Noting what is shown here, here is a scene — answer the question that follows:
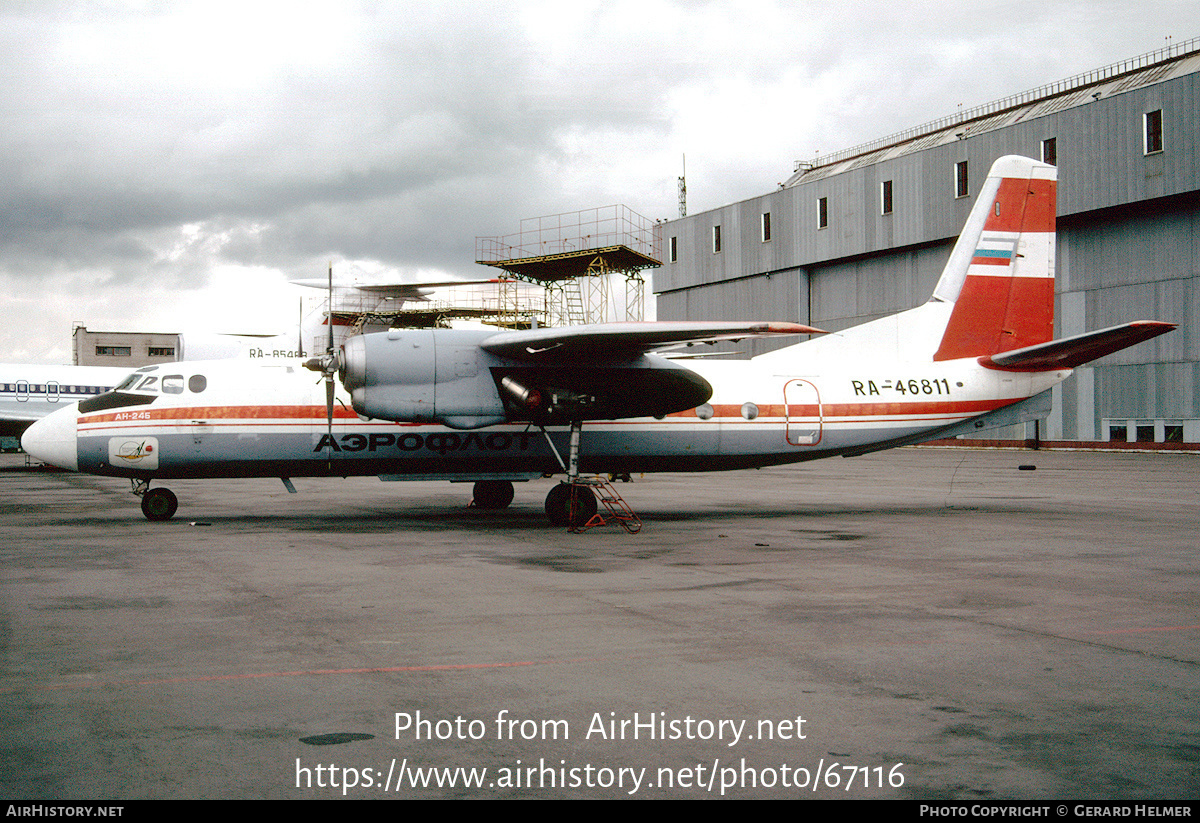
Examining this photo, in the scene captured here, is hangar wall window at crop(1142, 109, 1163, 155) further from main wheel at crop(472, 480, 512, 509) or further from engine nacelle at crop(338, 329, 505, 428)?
engine nacelle at crop(338, 329, 505, 428)

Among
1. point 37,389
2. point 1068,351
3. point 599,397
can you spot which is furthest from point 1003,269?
point 37,389

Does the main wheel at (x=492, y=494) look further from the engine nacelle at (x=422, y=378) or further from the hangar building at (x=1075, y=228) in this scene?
the hangar building at (x=1075, y=228)

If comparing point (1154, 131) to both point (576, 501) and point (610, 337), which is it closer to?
point (610, 337)

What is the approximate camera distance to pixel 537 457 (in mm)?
16922

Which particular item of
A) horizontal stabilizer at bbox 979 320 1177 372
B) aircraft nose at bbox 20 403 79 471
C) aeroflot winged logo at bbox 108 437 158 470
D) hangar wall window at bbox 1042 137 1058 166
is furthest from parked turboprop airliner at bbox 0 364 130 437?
hangar wall window at bbox 1042 137 1058 166

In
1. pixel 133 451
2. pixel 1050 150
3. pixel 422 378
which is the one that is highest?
pixel 1050 150

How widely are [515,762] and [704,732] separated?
110cm

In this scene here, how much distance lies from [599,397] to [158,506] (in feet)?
26.8

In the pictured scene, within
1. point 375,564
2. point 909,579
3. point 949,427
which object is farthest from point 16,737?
point 949,427

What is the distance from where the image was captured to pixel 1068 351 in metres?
17.9

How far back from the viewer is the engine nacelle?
14.8 m

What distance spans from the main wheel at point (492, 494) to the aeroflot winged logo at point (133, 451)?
20.1 feet

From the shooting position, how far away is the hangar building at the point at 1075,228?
137 ft

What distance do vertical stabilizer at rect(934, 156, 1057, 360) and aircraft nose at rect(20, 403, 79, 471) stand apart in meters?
16.6
